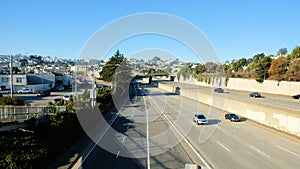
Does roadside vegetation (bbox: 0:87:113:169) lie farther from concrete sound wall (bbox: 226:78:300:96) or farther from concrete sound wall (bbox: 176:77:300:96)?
concrete sound wall (bbox: 176:77:300:96)

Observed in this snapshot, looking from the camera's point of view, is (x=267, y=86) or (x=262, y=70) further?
(x=262, y=70)

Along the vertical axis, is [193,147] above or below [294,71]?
below

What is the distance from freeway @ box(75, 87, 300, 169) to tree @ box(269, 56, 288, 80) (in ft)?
138

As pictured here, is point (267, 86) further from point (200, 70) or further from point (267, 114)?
point (200, 70)

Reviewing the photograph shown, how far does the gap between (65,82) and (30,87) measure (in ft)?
121

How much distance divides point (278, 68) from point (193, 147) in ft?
183

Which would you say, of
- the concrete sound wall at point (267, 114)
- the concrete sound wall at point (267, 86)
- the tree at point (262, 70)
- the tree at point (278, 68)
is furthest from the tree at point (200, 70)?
the concrete sound wall at point (267, 114)

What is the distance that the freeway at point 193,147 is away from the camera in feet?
53.4

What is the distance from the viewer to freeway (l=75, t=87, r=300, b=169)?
53.4 ft

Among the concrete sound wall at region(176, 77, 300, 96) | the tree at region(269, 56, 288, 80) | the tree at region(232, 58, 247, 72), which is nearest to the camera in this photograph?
the concrete sound wall at region(176, 77, 300, 96)

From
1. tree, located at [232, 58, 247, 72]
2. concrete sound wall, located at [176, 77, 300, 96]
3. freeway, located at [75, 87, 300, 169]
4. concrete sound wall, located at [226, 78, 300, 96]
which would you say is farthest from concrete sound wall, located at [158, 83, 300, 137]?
tree, located at [232, 58, 247, 72]

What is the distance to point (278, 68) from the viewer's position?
220 feet

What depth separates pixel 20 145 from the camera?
13914 mm

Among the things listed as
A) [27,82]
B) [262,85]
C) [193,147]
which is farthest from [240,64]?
[193,147]
